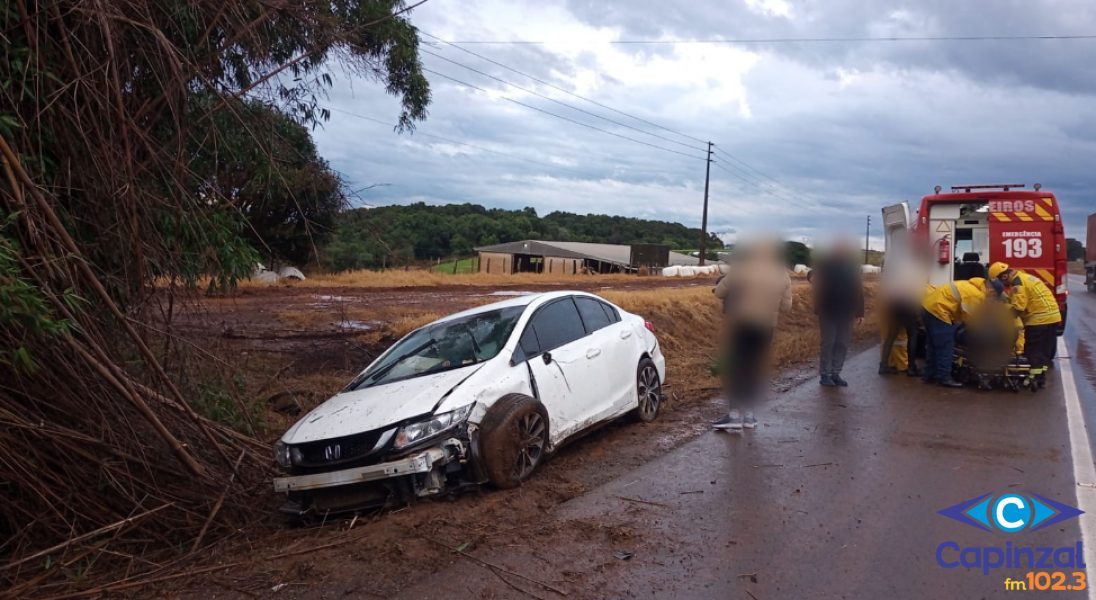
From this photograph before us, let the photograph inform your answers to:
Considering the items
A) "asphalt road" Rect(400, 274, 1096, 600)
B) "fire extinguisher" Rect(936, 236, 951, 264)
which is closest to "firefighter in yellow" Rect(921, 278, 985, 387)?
"asphalt road" Rect(400, 274, 1096, 600)

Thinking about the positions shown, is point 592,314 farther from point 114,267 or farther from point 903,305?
point 903,305

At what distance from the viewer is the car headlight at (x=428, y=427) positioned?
5453mm

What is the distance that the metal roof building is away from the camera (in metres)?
58.7

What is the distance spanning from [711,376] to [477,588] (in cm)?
754

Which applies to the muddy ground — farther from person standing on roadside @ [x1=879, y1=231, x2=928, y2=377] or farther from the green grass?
the green grass

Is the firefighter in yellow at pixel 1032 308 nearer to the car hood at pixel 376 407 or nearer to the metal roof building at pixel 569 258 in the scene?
the car hood at pixel 376 407

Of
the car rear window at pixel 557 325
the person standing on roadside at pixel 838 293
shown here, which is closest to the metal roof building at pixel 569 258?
the person standing on roadside at pixel 838 293

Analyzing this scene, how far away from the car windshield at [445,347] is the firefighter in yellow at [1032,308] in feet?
20.2

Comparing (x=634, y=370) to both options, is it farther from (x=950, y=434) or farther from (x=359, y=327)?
(x=359, y=327)

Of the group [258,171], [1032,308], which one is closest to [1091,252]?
[1032,308]

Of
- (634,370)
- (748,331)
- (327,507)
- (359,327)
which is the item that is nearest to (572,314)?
(634,370)

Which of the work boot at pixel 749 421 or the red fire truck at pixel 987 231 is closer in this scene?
the work boot at pixel 749 421

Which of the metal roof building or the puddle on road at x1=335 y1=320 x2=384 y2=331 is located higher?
the metal roof building

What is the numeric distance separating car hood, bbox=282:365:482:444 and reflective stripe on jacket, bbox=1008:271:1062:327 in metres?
6.91
